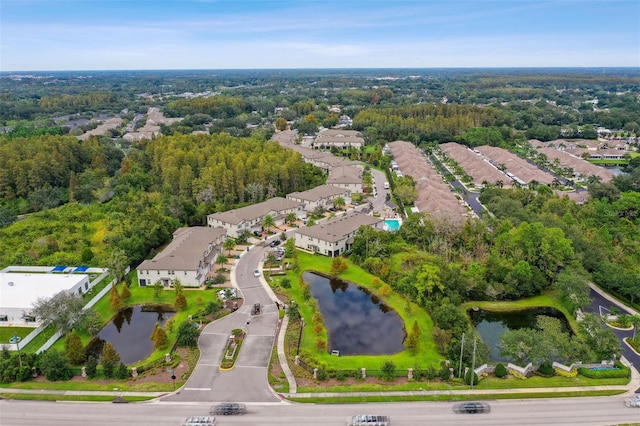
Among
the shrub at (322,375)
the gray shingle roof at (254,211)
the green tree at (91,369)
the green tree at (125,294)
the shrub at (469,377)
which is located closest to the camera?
the shrub at (469,377)

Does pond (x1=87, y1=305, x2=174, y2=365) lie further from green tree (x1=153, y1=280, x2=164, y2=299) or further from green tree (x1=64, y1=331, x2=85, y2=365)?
green tree (x1=64, y1=331, x2=85, y2=365)

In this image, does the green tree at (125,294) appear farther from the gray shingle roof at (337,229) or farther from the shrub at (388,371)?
the shrub at (388,371)

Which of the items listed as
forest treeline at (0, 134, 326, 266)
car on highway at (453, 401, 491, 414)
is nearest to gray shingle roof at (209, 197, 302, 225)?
forest treeline at (0, 134, 326, 266)

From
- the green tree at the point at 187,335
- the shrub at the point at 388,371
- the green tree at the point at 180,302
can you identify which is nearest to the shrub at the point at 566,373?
the shrub at the point at 388,371

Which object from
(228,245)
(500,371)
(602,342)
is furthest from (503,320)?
(228,245)

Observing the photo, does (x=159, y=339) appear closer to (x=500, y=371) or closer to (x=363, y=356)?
(x=363, y=356)

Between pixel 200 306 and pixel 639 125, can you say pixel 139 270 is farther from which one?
pixel 639 125

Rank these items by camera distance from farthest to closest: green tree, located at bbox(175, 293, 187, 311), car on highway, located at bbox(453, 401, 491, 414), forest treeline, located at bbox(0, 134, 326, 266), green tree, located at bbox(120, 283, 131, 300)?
forest treeline, located at bbox(0, 134, 326, 266)
green tree, located at bbox(120, 283, 131, 300)
green tree, located at bbox(175, 293, 187, 311)
car on highway, located at bbox(453, 401, 491, 414)
